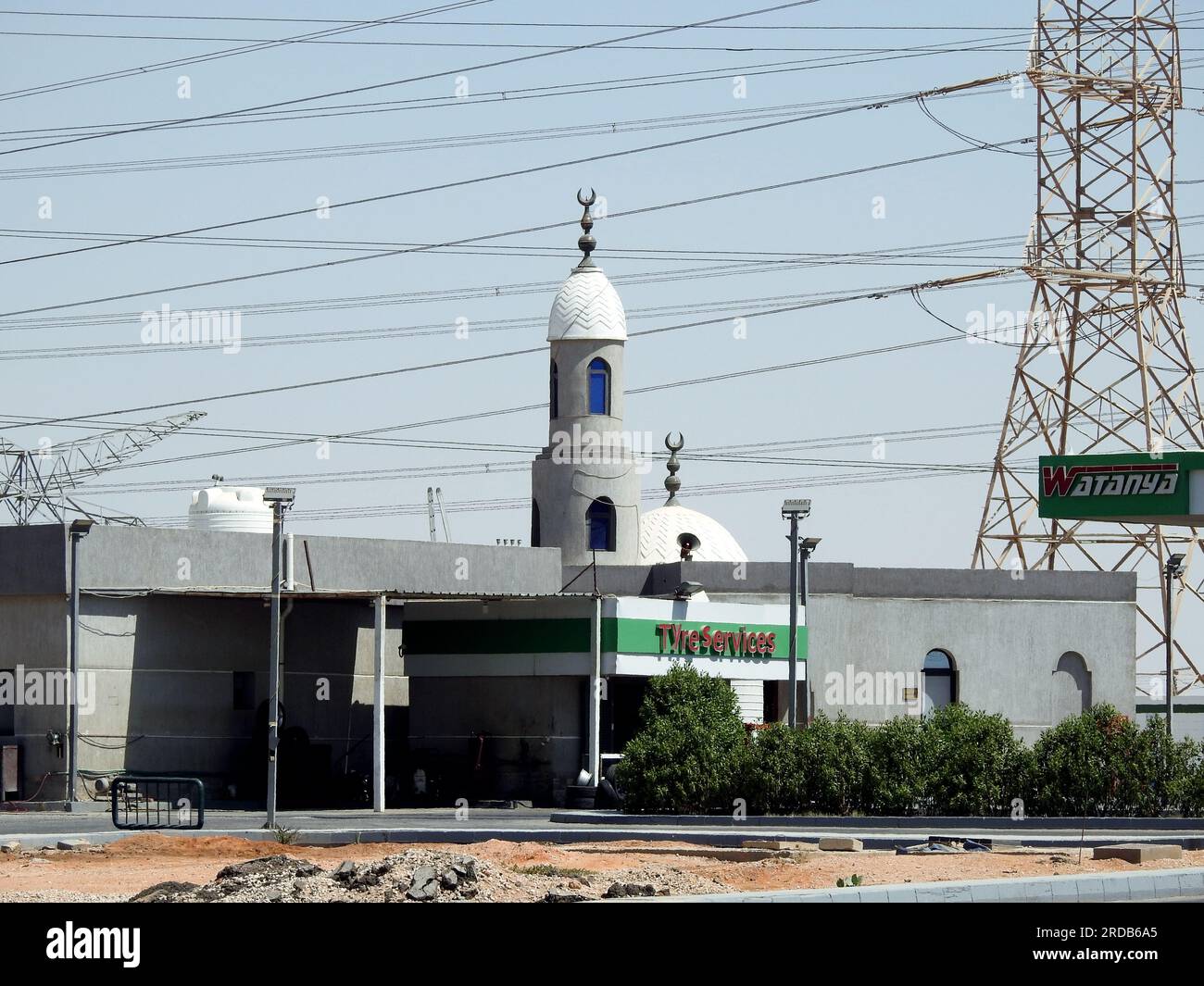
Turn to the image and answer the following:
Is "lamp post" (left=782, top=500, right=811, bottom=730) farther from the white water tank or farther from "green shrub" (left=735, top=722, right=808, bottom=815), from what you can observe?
the white water tank

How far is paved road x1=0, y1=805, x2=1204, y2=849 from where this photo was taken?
28750mm

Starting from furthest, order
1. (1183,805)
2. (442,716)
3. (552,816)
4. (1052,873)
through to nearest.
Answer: (442,716) → (552,816) → (1183,805) → (1052,873)

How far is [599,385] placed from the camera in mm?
55719

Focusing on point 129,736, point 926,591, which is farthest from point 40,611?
point 926,591

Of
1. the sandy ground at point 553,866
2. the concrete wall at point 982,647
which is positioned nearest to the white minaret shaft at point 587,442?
the concrete wall at point 982,647

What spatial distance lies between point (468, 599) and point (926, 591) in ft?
47.8

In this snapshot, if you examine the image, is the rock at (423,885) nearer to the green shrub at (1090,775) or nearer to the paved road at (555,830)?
the paved road at (555,830)

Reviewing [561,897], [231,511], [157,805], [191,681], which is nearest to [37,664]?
[191,681]

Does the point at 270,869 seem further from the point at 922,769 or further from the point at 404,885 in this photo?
the point at 922,769

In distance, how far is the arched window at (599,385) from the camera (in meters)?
55.7

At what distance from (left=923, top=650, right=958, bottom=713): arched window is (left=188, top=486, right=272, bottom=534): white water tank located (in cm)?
1811

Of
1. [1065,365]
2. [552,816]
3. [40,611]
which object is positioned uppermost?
[1065,365]
